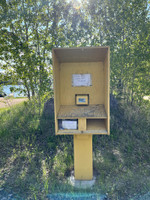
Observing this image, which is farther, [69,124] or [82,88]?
[82,88]

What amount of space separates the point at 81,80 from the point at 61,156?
1.64 metres

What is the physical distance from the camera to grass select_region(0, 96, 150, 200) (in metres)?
2.53

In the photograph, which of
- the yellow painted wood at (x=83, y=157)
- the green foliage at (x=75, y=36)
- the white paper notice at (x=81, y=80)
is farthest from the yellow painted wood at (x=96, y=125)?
the green foliage at (x=75, y=36)

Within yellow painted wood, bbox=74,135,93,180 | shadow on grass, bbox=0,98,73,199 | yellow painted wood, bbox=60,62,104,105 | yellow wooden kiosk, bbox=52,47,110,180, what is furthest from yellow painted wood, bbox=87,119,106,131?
shadow on grass, bbox=0,98,73,199

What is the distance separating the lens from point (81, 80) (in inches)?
93.0

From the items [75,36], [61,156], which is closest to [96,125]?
[61,156]

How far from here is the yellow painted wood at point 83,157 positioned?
250 centimetres

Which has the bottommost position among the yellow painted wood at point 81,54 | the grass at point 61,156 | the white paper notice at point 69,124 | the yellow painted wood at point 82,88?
the grass at point 61,156

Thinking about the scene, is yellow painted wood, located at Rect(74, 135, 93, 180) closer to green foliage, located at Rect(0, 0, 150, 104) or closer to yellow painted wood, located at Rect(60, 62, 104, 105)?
yellow painted wood, located at Rect(60, 62, 104, 105)

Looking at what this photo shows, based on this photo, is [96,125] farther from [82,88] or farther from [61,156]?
[61,156]

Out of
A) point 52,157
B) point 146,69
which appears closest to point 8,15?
point 52,157

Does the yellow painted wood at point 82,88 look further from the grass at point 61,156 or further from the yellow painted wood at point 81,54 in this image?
the grass at point 61,156

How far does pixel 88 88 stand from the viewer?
239 cm

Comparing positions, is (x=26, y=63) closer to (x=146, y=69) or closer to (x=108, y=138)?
(x=108, y=138)
